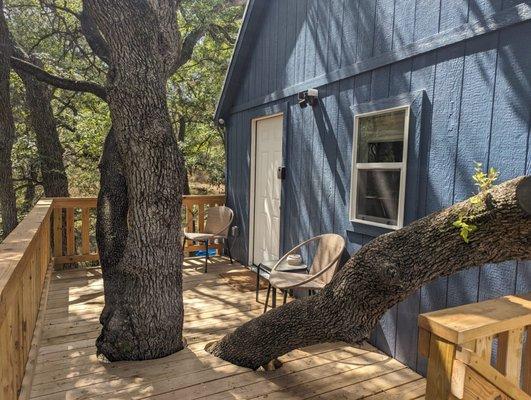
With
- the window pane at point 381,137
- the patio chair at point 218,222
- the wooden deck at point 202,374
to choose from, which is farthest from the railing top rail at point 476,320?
the patio chair at point 218,222

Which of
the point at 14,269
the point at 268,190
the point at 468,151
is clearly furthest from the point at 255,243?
the point at 14,269

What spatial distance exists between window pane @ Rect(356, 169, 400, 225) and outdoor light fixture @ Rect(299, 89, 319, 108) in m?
0.96

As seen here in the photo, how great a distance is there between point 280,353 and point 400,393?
756 millimetres

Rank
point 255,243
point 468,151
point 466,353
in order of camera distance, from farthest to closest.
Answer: point 255,243 < point 468,151 < point 466,353

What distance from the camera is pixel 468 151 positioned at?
2275 mm

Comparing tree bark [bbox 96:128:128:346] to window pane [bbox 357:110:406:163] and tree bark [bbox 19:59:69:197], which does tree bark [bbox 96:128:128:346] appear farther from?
tree bark [bbox 19:59:69:197]

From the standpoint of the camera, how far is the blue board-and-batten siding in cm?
209

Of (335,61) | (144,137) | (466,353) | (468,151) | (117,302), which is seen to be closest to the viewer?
(466,353)

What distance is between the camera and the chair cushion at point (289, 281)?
307 centimetres

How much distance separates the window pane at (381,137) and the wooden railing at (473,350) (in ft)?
5.24

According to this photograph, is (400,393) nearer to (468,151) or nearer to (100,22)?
(468,151)

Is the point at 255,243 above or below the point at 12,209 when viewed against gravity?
below

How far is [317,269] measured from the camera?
349 cm

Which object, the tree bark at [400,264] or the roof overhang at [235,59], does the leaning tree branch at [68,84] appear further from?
the roof overhang at [235,59]
